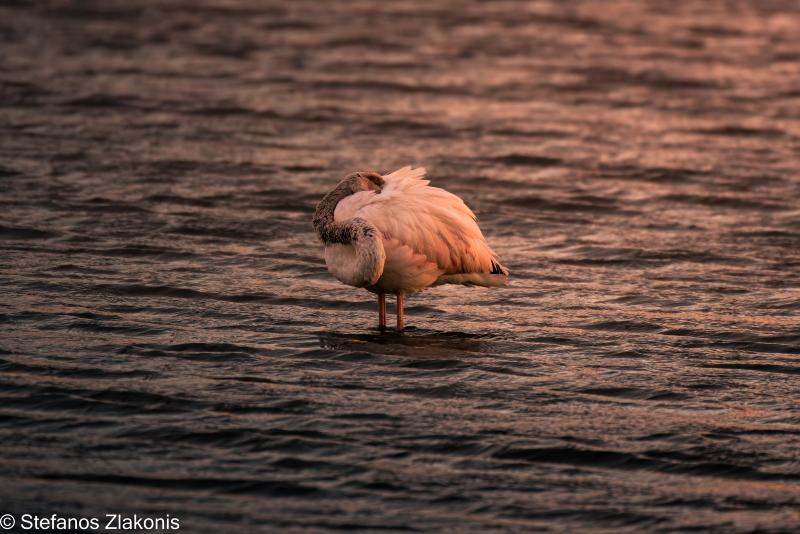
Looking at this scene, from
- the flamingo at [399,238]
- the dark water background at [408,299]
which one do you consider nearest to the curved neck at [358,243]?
the flamingo at [399,238]

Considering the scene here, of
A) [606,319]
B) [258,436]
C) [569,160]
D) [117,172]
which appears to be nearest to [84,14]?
[117,172]

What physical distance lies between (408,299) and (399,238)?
1.56 meters

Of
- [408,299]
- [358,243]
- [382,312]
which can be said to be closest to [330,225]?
[358,243]

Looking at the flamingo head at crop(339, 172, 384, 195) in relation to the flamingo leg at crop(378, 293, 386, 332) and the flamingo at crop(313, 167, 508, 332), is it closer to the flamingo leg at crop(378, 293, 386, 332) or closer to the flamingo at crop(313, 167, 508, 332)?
the flamingo at crop(313, 167, 508, 332)

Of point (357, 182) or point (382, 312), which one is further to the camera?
point (357, 182)

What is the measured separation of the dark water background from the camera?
20.7 feet

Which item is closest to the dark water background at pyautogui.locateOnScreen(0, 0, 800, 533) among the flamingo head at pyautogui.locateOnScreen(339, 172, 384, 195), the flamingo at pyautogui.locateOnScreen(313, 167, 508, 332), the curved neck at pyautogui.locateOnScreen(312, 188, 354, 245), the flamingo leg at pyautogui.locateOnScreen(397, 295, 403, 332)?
the flamingo leg at pyautogui.locateOnScreen(397, 295, 403, 332)

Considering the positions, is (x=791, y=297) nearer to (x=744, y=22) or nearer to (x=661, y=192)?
(x=661, y=192)

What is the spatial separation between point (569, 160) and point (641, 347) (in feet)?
23.0

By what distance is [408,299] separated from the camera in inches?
402

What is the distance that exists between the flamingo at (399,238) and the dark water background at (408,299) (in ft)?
1.51

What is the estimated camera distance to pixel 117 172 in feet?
46.1

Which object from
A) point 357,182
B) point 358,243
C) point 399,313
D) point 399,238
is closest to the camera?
point 358,243

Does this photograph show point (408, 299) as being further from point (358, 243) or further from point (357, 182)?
point (358, 243)
